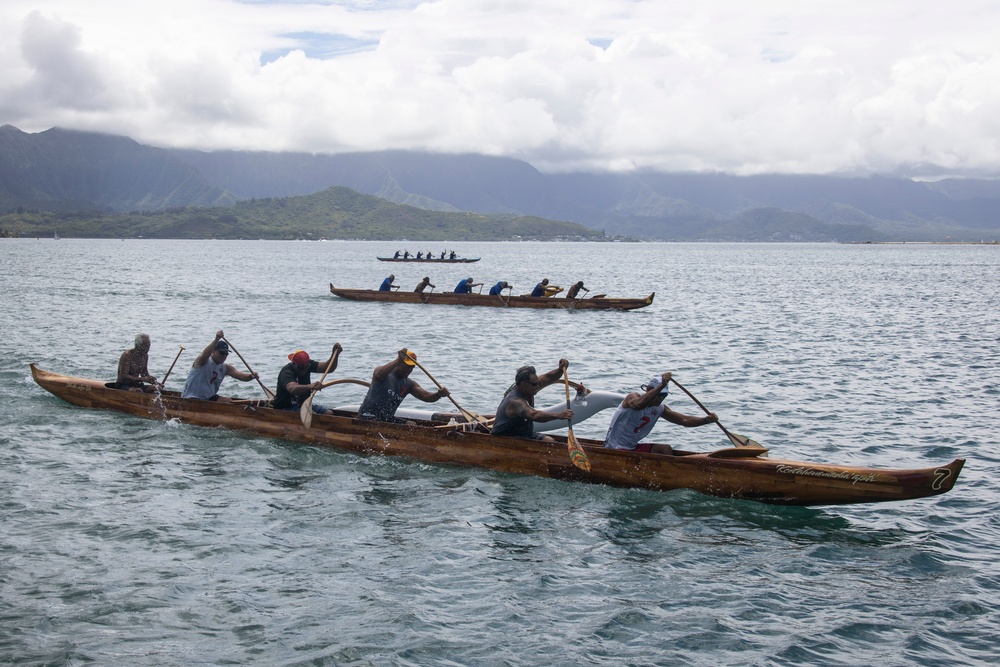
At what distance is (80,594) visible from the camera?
37.4ft

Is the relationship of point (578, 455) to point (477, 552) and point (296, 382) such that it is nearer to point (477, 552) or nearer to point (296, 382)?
point (477, 552)

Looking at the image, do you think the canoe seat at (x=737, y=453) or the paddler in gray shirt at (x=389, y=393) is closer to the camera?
the canoe seat at (x=737, y=453)

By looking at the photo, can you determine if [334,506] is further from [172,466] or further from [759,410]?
[759,410]

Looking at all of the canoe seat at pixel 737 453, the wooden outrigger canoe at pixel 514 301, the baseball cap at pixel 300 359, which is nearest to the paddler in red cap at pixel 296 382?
the baseball cap at pixel 300 359

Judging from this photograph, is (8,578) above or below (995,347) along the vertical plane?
below

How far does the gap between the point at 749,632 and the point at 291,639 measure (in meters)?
5.82

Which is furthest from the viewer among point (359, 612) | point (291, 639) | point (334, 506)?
point (334, 506)

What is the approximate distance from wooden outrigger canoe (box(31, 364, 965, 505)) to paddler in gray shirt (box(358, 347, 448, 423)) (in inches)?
15.5

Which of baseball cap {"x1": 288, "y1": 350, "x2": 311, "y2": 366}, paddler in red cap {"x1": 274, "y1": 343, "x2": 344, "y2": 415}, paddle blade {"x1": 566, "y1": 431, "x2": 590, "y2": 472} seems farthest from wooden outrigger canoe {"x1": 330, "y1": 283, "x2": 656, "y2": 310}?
paddle blade {"x1": 566, "y1": 431, "x2": 590, "y2": 472}

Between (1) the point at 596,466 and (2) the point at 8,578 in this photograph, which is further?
(1) the point at 596,466

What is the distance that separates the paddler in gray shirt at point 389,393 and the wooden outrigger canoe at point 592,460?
39cm

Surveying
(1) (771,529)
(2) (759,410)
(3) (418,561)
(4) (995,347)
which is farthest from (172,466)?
(4) (995,347)

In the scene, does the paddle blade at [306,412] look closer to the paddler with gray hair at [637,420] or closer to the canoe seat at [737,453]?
the paddler with gray hair at [637,420]

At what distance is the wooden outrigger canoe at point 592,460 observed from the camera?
1377 centimetres
